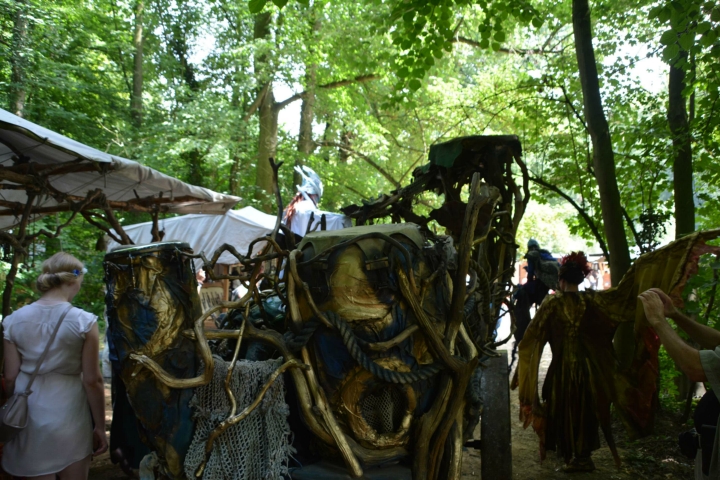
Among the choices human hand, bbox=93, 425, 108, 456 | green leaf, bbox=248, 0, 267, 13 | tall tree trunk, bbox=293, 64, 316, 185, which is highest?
tall tree trunk, bbox=293, 64, 316, 185

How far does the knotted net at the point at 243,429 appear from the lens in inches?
88.0

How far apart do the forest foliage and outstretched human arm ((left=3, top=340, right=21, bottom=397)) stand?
505 cm

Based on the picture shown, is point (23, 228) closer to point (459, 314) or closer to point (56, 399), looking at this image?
point (56, 399)

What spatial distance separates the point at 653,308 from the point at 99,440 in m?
3.05

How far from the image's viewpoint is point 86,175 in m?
5.77

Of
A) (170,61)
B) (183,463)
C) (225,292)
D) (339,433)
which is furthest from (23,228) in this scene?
(170,61)

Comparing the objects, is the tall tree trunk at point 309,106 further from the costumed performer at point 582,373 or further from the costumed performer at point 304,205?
the costumed performer at point 582,373

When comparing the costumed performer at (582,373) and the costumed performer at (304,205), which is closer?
the costumed performer at (582,373)

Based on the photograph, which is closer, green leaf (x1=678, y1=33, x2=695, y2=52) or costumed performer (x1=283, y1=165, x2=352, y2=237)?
green leaf (x1=678, y1=33, x2=695, y2=52)

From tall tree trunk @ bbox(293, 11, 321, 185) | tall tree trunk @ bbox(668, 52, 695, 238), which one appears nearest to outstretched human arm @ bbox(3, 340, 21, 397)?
tall tree trunk @ bbox(668, 52, 695, 238)

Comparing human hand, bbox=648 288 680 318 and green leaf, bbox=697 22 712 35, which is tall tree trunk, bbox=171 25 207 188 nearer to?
green leaf, bbox=697 22 712 35

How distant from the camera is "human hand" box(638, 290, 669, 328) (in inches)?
111

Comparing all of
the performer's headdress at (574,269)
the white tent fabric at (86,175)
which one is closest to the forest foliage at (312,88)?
the performer's headdress at (574,269)

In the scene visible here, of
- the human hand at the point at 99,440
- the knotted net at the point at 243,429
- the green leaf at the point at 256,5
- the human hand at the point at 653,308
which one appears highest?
the green leaf at the point at 256,5
